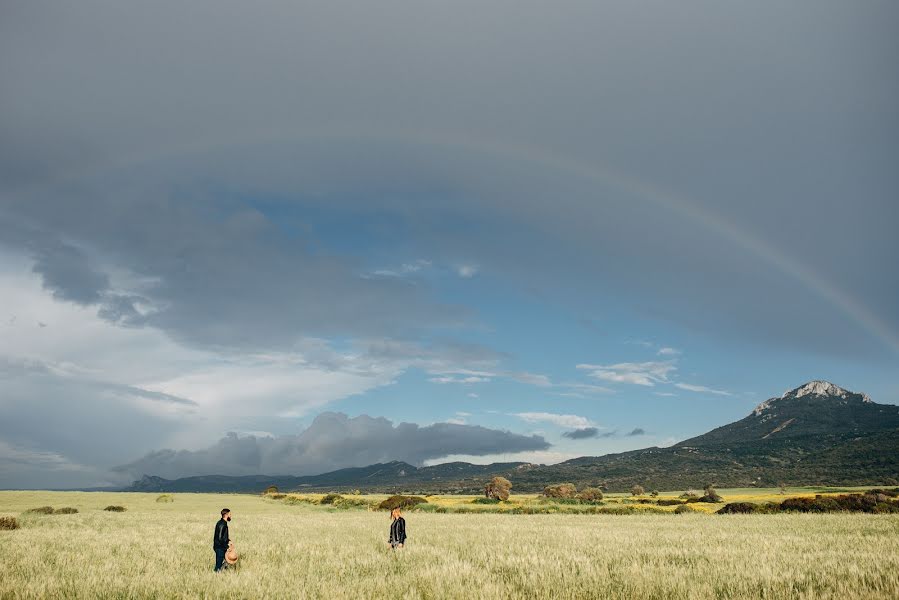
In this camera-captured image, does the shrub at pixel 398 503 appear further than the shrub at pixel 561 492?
No

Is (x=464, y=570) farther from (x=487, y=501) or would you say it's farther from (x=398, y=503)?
(x=487, y=501)

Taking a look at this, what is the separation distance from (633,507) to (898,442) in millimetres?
127515

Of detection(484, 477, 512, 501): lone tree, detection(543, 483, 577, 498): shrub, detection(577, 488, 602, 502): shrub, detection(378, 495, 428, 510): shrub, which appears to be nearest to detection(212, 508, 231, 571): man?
detection(378, 495, 428, 510): shrub

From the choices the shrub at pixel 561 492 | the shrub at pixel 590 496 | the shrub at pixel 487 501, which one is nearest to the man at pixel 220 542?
the shrub at pixel 487 501

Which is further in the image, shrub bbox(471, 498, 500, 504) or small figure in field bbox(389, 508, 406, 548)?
shrub bbox(471, 498, 500, 504)

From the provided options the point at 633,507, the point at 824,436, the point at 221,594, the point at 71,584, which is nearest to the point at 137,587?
the point at 71,584

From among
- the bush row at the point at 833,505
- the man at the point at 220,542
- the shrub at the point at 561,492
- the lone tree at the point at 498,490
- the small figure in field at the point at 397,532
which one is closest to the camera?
the man at the point at 220,542

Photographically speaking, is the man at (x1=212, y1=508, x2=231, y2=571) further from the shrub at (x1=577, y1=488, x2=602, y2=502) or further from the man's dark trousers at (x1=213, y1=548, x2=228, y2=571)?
the shrub at (x1=577, y1=488, x2=602, y2=502)

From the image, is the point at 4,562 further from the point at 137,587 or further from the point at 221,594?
the point at 221,594

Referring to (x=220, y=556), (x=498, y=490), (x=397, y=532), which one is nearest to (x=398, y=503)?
(x=498, y=490)

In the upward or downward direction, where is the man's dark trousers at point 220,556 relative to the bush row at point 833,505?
upward

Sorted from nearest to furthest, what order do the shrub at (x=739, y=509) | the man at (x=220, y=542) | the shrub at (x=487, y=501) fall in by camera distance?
the man at (x=220, y=542) → the shrub at (x=739, y=509) → the shrub at (x=487, y=501)

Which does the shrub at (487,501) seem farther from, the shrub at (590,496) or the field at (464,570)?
the field at (464,570)

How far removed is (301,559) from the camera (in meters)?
16.4
